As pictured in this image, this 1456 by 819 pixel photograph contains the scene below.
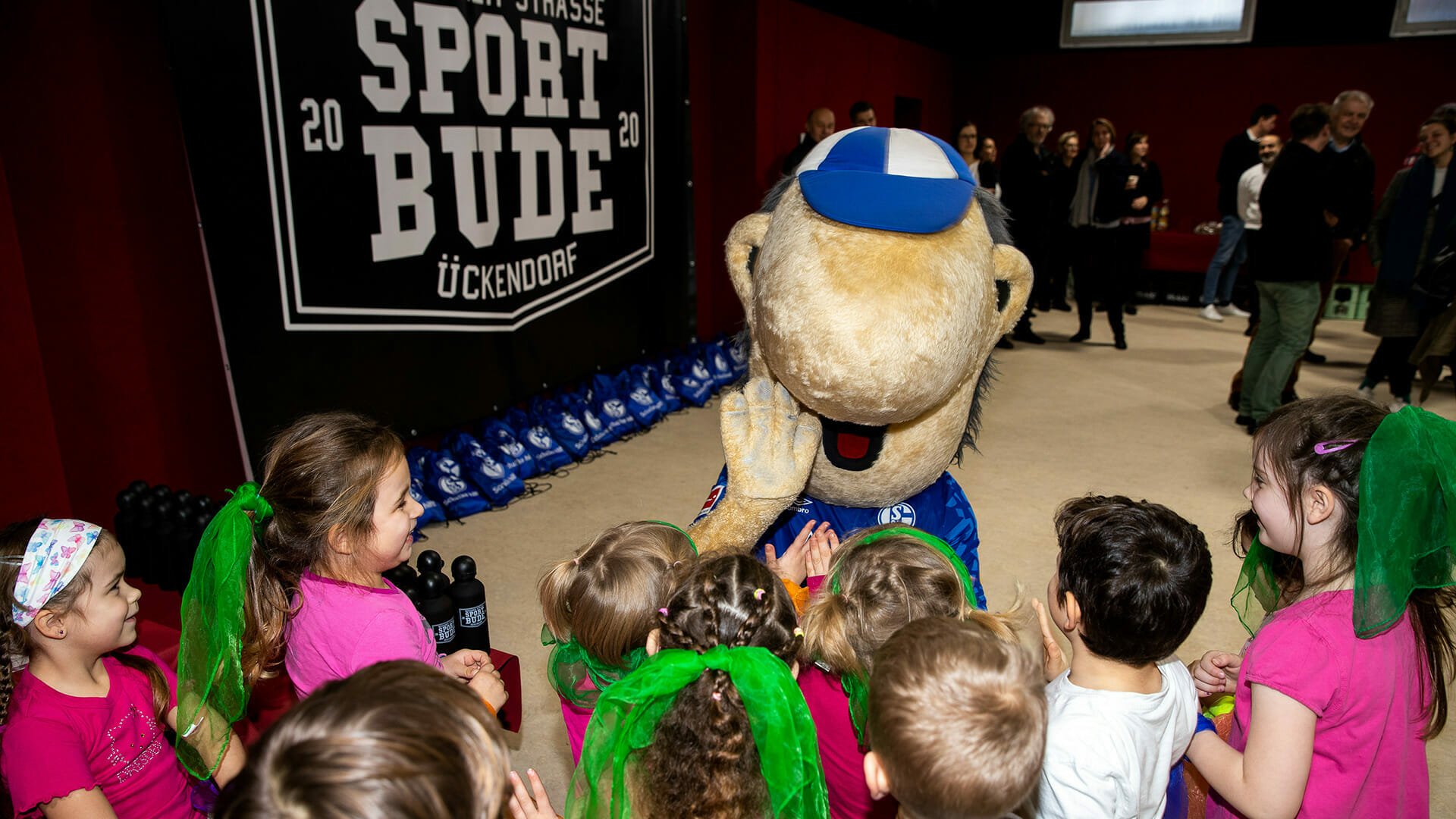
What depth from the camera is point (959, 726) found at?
0.97m

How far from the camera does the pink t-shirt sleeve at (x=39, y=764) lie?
49.5 inches

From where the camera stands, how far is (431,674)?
2.87ft

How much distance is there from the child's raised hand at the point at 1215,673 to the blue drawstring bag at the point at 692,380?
11.2 feet

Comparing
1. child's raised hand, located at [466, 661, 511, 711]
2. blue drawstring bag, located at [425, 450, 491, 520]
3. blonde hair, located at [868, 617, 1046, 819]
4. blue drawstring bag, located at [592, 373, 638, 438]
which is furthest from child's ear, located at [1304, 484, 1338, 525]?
blue drawstring bag, located at [592, 373, 638, 438]

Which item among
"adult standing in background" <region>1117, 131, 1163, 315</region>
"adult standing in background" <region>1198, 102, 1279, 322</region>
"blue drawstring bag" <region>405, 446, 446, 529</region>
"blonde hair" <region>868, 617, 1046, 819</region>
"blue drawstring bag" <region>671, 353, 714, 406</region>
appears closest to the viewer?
"blonde hair" <region>868, 617, 1046, 819</region>

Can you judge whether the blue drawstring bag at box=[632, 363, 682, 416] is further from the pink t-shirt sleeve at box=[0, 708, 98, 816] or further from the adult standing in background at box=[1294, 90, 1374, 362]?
the pink t-shirt sleeve at box=[0, 708, 98, 816]

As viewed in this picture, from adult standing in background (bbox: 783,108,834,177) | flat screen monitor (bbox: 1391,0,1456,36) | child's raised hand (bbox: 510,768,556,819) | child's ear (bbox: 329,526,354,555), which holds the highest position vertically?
flat screen monitor (bbox: 1391,0,1456,36)

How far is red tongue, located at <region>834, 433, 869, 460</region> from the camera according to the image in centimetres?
193

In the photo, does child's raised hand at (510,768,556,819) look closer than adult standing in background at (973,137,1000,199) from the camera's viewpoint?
Yes

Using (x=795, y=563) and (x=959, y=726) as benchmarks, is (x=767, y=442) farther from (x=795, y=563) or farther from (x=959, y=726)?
(x=959, y=726)

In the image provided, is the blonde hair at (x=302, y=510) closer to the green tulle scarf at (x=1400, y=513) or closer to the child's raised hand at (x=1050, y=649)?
the child's raised hand at (x=1050, y=649)

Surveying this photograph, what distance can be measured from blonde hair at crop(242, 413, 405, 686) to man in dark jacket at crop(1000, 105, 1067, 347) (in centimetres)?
542

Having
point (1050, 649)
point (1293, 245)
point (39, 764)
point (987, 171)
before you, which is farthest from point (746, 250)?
point (987, 171)

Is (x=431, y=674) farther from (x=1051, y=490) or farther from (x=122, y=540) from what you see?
(x=1051, y=490)
